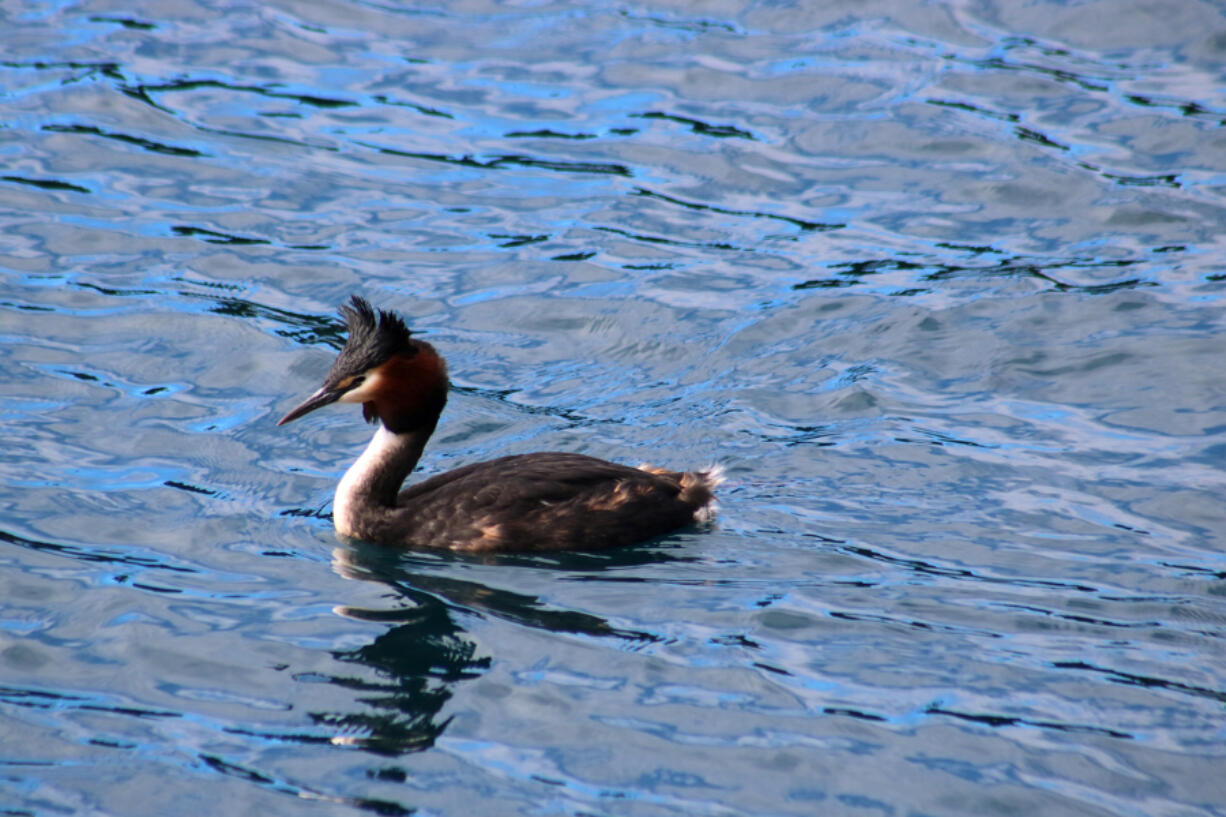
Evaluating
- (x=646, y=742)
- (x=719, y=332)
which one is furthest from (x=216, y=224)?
(x=646, y=742)

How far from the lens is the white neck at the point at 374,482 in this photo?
318 inches

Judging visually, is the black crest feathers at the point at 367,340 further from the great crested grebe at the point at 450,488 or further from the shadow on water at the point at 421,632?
the shadow on water at the point at 421,632

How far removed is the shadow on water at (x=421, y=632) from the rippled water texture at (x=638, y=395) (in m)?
0.03

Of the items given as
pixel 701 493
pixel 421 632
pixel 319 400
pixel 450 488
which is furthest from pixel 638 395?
pixel 421 632

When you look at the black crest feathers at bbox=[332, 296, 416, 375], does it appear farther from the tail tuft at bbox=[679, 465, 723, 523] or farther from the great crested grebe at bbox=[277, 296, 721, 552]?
the tail tuft at bbox=[679, 465, 723, 523]

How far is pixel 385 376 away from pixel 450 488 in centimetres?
77

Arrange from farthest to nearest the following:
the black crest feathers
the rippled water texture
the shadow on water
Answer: the black crest feathers
the shadow on water
the rippled water texture

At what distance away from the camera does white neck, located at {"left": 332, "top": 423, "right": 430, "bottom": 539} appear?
808 centimetres

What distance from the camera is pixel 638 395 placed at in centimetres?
995

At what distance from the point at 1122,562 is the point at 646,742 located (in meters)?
3.08

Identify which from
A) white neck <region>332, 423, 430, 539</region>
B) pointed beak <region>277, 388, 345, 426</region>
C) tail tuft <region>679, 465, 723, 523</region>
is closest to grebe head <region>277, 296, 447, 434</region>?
pointed beak <region>277, 388, 345, 426</region>

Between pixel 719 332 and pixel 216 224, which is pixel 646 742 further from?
pixel 216 224

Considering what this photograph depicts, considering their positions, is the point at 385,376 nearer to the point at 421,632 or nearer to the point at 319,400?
the point at 319,400

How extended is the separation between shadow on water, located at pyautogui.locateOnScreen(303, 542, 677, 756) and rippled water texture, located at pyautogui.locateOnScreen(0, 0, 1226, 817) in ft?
0.10
